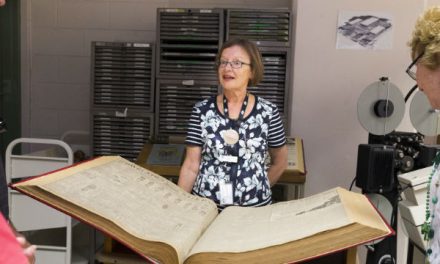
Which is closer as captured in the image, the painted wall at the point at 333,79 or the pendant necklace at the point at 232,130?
the pendant necklace at the point at 232,130

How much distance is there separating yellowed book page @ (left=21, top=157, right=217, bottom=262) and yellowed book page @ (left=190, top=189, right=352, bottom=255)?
0.04m

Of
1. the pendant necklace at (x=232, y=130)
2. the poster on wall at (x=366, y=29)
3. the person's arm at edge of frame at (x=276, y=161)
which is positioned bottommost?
the person's arm at edge of frame at (x=276, y=161)

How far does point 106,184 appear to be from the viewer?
1041mm

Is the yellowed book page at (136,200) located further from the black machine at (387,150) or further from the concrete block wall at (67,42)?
the concrete block wall at (67,42)

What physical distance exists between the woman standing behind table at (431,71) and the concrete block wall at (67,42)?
9.99 ft

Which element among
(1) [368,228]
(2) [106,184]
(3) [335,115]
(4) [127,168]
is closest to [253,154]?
(4) [127,168]

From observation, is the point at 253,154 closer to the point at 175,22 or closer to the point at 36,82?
the point at 175,22

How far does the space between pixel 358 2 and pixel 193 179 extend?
199cm

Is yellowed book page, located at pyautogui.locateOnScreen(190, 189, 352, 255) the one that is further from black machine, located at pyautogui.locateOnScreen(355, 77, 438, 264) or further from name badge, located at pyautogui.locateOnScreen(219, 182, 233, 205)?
black machine, located at pyautogui.locateOnScreen(355, 77, 438, 264)

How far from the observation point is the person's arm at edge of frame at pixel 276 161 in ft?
6.73

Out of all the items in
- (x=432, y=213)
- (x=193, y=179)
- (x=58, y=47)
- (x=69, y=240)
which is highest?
(x=58, y=47)

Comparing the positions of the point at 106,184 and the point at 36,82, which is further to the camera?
the point at 36,82

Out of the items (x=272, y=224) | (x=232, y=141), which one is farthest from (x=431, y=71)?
(x=232, y=141)

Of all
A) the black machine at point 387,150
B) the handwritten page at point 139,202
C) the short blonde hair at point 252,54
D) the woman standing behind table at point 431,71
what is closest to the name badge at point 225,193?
the short blonde hair at point 252,54
